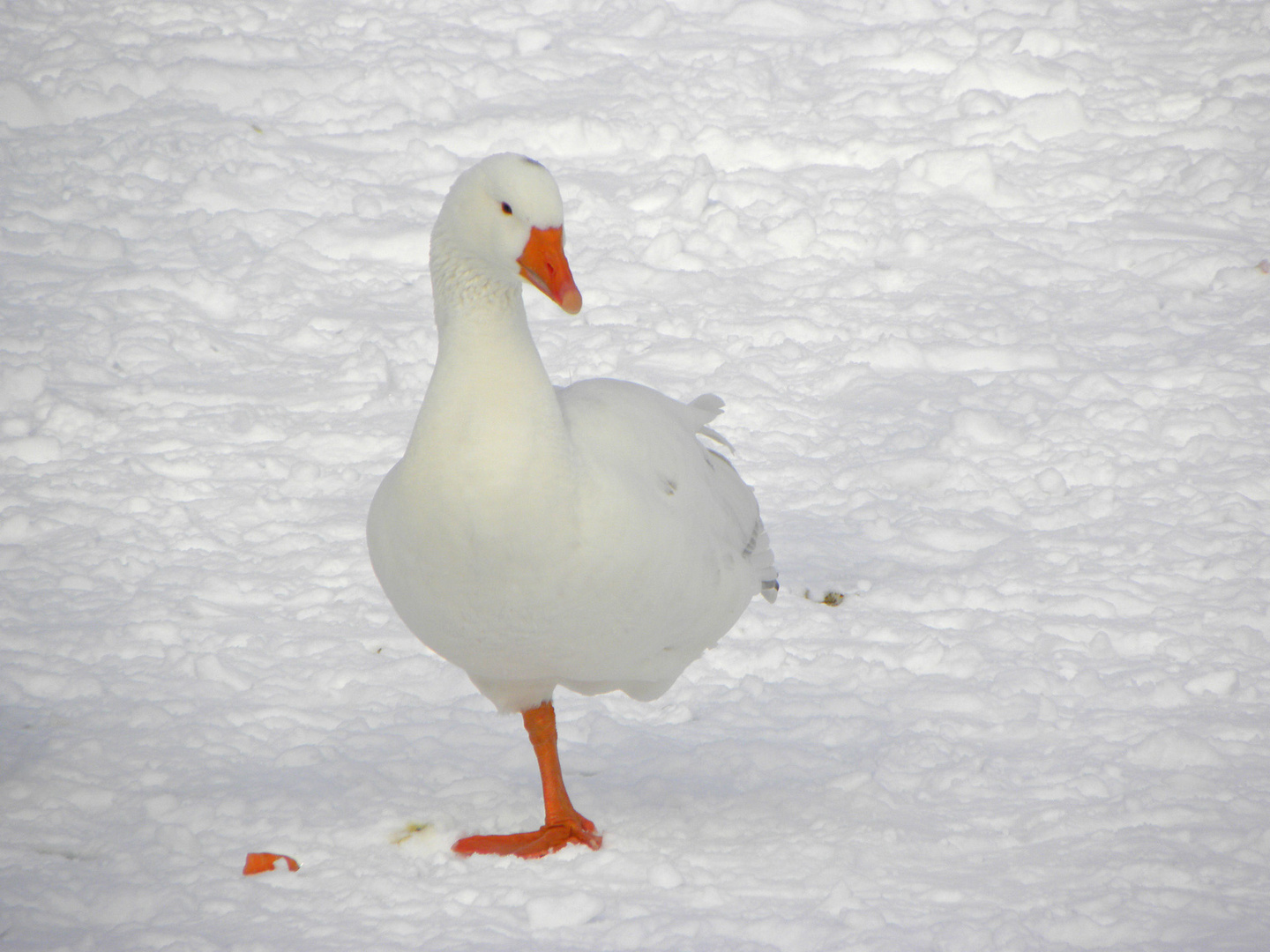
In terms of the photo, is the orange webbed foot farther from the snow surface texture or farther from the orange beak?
the orange beak

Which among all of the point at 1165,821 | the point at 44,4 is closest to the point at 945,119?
the point at 1165,821

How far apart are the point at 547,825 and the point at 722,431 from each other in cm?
252

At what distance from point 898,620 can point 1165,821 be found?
122 centimetres

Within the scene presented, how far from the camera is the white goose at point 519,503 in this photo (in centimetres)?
252

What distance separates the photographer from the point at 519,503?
8.18 ft

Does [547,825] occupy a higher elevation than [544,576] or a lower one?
lower

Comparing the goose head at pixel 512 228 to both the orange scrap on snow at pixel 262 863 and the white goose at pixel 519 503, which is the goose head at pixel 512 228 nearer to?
the white goose at pixel 519 503

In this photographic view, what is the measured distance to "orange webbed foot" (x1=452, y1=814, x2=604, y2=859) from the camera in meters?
3.02

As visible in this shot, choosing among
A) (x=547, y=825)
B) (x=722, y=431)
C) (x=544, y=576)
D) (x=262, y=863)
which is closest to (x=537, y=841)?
(x=547, y=825)

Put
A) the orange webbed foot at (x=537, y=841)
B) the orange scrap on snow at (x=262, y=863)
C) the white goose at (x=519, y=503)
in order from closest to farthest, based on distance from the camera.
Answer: the white goose at (x=519, y=503), the orange scrap on snow at (x=262, y=863), the orange webbed foot at (x=537, y=841)

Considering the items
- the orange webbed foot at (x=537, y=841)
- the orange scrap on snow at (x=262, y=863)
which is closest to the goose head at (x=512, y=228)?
the orange webbed foot at (x=537, y=841)

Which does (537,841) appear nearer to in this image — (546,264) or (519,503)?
(519,503)

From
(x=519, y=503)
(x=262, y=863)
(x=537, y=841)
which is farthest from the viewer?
(x=537, y=841)

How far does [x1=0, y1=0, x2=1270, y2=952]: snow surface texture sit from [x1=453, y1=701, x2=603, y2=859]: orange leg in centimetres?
7
